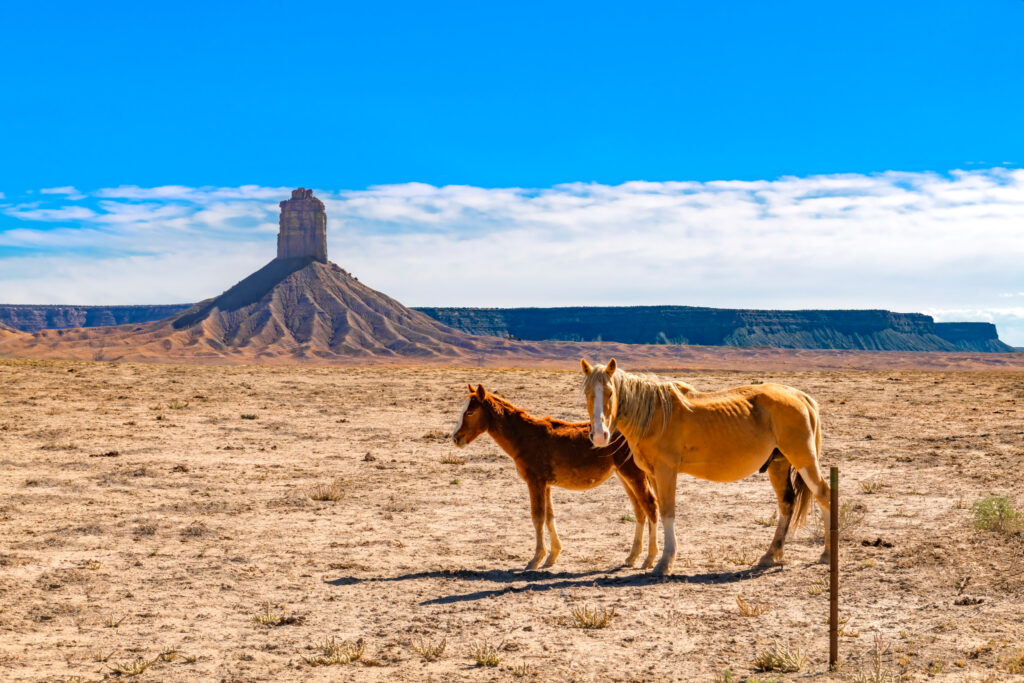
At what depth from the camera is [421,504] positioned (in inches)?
545

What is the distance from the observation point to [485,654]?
6969mm

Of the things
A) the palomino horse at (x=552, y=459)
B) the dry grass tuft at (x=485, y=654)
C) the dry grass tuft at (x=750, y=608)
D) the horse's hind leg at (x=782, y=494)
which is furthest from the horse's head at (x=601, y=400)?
the horse's hind leg at (x=782, y=494)

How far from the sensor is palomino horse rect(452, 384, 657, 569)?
32.2 feet

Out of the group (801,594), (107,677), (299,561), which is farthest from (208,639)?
(801,594)

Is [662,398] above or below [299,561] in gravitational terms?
above

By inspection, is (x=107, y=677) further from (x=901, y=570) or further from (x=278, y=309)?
(x=278, y=309)

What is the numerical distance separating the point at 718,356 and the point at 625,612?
191 metres

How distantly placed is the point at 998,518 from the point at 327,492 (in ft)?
33.8

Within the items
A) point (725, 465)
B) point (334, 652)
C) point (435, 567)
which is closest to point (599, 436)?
point (725, 465)

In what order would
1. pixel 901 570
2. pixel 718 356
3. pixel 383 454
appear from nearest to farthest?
pixel 901 570
pixel 383 454
pixel 718 356

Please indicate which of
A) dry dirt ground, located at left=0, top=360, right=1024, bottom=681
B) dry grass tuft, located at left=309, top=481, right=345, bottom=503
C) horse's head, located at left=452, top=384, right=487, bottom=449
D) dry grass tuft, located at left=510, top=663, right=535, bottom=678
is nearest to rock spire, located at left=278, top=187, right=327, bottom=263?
dry dirt ground, located at left=0, top=360, right=1024, bottom=681

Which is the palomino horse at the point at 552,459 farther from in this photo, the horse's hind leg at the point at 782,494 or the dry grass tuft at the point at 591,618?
the dry grass tuft at the point at 591,618

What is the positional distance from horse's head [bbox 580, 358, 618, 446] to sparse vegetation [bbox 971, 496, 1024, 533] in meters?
5.34

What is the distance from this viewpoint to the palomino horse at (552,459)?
32.2 ft
